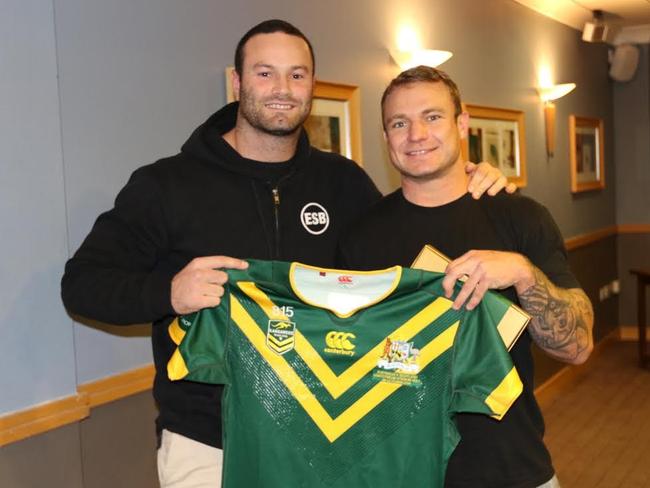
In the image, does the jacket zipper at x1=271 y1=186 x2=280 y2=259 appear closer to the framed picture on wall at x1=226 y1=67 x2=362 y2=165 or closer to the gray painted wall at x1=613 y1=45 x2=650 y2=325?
the framed picture on wall at x1=226 y1=67 x2=362 y2=165

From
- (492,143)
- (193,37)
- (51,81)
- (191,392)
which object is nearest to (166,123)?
(193,37)

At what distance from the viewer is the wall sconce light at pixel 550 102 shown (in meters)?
5.95

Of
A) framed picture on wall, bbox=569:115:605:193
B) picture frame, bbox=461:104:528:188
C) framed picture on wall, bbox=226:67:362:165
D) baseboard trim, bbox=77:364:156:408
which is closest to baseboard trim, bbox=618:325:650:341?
framed picture on wall, bbox=569:115:605:193

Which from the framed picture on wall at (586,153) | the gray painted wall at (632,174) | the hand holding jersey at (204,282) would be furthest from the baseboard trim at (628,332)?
the hand holding jersey at (204,282)

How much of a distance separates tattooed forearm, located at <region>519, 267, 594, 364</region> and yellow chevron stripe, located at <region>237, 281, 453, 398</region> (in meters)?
0.24

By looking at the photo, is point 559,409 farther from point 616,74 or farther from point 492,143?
point 616,74

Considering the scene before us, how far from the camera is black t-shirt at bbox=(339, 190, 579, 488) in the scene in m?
1.83

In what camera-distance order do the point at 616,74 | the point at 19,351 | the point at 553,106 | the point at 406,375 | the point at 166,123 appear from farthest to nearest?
the point at 616,74 → the point at 553,106 → the point at 166,123 → the point at 19,351 → the point at 406,375

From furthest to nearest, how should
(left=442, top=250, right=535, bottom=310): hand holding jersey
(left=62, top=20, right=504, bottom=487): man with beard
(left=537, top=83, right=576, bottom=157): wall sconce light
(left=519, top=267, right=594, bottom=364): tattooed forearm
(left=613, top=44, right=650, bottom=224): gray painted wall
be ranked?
(left=613, top=44, right=650, bottom=224): gray painted wall < (left=537, top=83, right=576, bottom=157): wall sconce light < (left=62, top=20, right=504, bottom=487): man with beard < (left=519, top=267, right=594, bottom=364): tattooed forearm < (left=442, top=250, right=535, bottom=310): hand holding jersey

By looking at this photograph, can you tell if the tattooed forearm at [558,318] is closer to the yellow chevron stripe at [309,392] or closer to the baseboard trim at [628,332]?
the yellow chevron stripe at [309,392]

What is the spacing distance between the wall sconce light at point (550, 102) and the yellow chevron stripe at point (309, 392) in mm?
4601

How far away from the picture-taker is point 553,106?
6.14 metres

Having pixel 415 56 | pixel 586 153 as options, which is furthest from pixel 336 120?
pixel 586 153

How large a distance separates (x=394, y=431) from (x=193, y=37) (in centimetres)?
169
